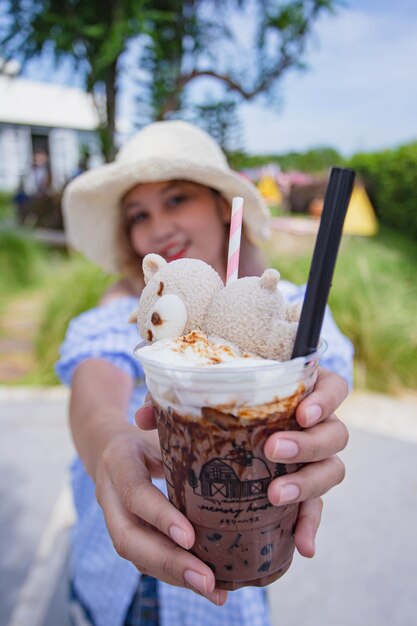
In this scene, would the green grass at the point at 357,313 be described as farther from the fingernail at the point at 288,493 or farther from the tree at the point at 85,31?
the fingernail at the point at 288,493

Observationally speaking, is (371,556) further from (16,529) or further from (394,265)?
(394,265)

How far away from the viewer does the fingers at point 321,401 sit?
809 millimetres

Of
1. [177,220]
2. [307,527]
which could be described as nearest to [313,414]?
[307,527]

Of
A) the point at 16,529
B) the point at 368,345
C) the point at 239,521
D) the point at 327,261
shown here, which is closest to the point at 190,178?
the point at 327,261

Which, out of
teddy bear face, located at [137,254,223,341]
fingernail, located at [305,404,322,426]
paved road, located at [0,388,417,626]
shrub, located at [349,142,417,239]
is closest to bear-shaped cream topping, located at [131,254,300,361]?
teddy bear face, located at [137,254,223,341]

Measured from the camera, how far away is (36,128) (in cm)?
2131

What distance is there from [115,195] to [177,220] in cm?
35

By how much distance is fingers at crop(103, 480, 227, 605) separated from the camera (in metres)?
0.82

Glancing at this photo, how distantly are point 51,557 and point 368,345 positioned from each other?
2825 millimetres

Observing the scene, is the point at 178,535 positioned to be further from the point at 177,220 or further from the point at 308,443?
the point at 177,220

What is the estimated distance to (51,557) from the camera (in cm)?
228

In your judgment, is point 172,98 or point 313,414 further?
point 172,98

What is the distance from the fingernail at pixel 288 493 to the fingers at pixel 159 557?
0.18 meters

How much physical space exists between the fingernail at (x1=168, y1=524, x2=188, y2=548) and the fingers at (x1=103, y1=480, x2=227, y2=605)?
4 centimetres
